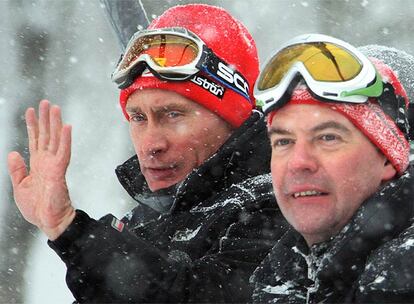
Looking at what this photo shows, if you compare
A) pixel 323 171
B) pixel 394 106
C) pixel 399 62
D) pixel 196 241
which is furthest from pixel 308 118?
pixel 399 62

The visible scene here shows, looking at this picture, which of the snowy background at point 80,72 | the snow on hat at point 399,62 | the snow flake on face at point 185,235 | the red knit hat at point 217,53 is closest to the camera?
the snow flake on face at point 185,235

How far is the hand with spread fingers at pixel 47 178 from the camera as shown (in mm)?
3633

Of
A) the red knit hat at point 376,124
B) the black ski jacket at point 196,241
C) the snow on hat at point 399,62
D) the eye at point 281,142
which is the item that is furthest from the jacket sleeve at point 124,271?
the snow on hat at point 399,62

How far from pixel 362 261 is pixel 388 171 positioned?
0.36m

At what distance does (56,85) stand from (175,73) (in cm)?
982

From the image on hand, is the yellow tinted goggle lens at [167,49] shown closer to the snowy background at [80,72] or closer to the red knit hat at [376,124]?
the red knit hat at [376,124]

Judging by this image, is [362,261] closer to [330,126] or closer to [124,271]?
[330,126]

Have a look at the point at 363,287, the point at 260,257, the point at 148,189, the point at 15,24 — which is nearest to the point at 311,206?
the point at 363,287

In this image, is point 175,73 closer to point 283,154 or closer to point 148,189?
point 148,189

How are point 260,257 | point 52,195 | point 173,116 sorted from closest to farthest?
point 52,195, point 260,257, point 173,116

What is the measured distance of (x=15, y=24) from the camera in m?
13.3

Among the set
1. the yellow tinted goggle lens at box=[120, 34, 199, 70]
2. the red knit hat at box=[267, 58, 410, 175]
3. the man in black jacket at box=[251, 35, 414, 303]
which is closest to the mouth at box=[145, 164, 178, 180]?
the yellow tinted goggle lens at box=[120, 34, 199, 70]

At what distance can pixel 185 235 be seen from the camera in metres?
3.98

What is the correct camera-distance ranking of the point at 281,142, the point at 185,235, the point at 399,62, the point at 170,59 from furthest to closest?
the point at 399,62, the point at 170,59, the point at 185,235, the point at 281,142
